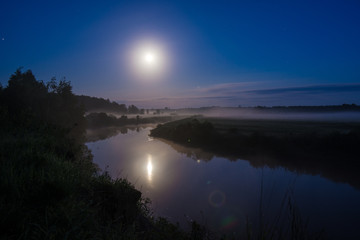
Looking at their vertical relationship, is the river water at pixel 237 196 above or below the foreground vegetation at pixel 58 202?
below

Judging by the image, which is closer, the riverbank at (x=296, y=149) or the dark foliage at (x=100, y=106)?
the riverbank at (x=296, y=149)

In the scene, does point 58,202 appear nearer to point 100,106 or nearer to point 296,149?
point 296,149

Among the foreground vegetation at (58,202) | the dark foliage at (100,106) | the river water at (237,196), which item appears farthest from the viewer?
the dark foliage at (100,106)

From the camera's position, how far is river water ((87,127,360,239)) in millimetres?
17500

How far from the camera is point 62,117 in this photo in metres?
33.5

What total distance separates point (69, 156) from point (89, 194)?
20.7 ft

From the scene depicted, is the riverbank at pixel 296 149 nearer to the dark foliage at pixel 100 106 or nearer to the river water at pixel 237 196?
the river water at pixel 237 196

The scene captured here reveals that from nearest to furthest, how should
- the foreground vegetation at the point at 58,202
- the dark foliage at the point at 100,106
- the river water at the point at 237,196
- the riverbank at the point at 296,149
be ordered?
the foreground vegetation at the point at 58,202, the river water at the point at 237,196, the riverbank at the point at 296,149, the dark foliage at the point at 100,106

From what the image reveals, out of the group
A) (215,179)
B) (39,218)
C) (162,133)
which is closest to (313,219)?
(215,179)

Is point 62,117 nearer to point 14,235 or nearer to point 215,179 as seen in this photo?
point 215,179

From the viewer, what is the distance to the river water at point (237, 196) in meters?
17.5

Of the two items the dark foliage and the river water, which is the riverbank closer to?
the river water

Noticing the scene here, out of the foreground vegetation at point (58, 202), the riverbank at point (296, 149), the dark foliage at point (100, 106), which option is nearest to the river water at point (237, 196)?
the riverbank at point (296, 149)

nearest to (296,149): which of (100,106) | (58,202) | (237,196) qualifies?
(237,196)
